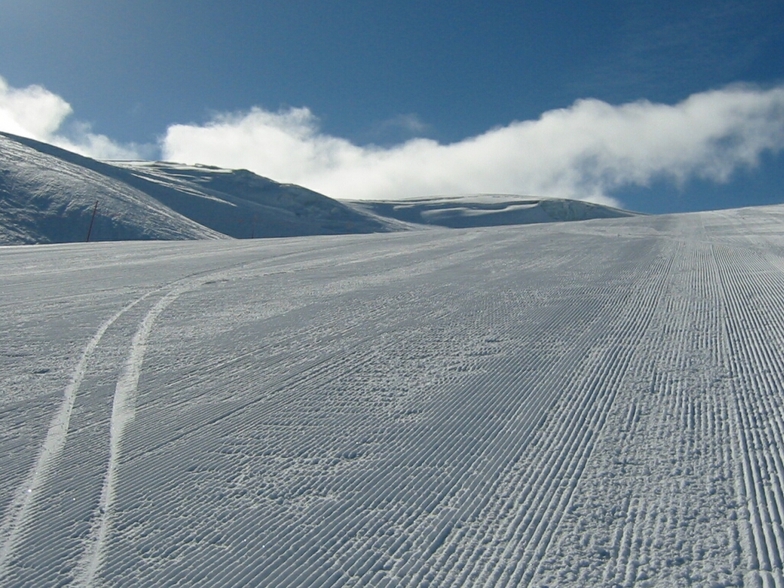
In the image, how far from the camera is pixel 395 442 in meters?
3.61

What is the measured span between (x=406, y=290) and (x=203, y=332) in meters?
3.26

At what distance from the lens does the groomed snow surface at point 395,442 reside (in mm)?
2545

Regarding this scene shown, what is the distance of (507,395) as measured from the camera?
4.31 metres

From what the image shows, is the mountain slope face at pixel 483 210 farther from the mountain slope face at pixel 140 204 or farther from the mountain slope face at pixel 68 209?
the mountain slope face at pixel 68 209

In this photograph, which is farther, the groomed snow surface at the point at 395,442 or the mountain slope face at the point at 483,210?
the mountain slope face at the point at 483,210

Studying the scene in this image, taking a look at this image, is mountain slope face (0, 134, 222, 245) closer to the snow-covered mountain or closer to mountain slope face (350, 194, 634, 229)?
the snow-covered mountain

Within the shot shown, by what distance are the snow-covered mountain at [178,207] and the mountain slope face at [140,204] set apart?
0.20ft

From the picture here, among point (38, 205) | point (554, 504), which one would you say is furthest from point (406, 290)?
point (38, 205)

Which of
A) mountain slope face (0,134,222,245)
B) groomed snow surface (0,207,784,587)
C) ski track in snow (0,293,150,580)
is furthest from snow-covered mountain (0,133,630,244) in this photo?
ski track in snow (0,293,150,580)

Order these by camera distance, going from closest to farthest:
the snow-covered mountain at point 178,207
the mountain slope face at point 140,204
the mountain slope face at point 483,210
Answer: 1. the mountain slope face at point 140,204
2. the snow-covered mountain at point 178,207
3. the mountain slope face at point 483,210

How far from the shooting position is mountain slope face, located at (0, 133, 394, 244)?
1299 inches

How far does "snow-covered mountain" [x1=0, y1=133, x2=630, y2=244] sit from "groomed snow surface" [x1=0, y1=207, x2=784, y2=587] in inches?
Answer: 1117

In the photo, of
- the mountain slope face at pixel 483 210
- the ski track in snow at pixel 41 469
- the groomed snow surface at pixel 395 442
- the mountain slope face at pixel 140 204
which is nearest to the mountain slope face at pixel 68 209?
the mountain slope face at pixel 140 204

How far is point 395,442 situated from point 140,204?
125ft
